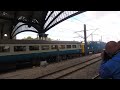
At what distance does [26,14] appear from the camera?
4166 centimetres

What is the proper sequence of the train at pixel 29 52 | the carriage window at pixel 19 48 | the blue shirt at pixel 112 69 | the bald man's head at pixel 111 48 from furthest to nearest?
the carriage window at pixel 19 48, the train at pixel 29 52, the bald man's head at pixel 111 48, the blue shirt at pixel 112 69

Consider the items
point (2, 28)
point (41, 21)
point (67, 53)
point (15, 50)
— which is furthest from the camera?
point (2, 28)

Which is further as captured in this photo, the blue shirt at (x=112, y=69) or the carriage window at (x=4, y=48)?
the carriage window at (x=4, y=48)

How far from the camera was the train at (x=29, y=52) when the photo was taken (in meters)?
18.5

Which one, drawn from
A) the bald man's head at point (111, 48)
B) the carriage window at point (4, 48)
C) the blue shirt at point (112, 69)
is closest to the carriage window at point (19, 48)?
the carriage window at point (4, 48)

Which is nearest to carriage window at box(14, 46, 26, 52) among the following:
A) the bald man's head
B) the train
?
the train

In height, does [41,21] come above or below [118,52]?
above

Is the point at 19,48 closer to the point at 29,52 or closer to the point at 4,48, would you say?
the point at 29,52

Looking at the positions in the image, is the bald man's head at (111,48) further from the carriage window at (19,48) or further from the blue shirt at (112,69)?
the carriage window at (19,48)

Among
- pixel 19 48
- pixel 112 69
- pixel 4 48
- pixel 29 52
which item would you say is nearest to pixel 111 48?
pixel 112 69
